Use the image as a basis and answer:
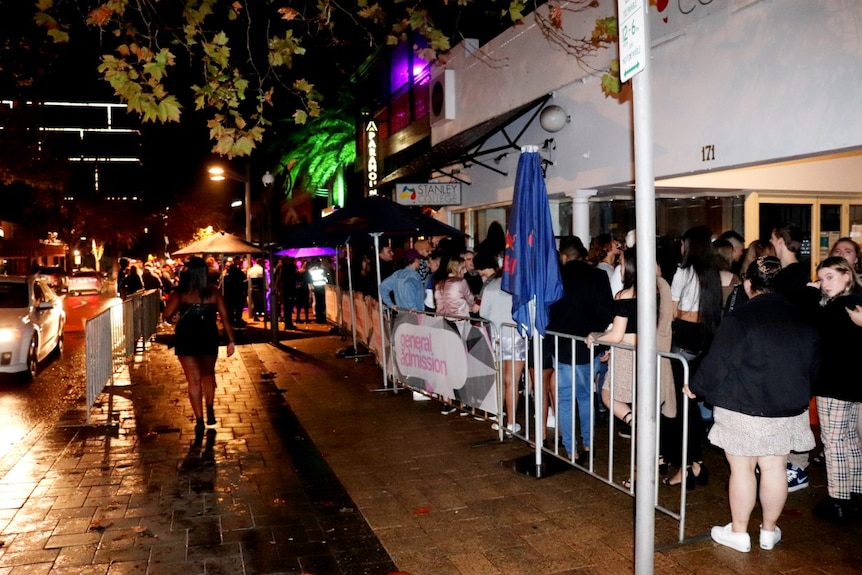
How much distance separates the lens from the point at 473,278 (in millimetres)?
10297

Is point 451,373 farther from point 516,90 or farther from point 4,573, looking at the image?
point 516,90

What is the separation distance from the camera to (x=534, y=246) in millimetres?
6113

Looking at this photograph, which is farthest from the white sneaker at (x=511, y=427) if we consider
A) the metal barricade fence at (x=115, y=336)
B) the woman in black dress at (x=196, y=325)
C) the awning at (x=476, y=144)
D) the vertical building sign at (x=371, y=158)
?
the vertical building sign at (x=371, y=158)

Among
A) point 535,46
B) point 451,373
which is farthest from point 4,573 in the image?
point 535,46

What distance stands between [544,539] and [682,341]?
2297 mm

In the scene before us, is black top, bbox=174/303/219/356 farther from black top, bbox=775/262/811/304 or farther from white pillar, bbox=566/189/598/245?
white pillar, bbox=566/189/598/245

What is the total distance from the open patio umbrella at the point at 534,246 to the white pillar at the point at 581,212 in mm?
5151

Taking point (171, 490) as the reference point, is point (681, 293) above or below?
above

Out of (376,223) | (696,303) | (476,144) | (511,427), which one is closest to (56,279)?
(476,144)

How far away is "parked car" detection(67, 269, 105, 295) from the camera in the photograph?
42.2 meters

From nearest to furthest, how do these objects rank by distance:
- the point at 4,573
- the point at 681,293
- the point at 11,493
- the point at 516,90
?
the point at 4,573
the point at 11,493
the point at 681,293
the point at 516,90

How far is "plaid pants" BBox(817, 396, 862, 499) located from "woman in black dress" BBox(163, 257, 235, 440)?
602 centimetres

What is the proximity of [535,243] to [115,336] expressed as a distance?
8693mm

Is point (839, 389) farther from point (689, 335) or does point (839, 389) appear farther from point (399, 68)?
point (399, 68)
